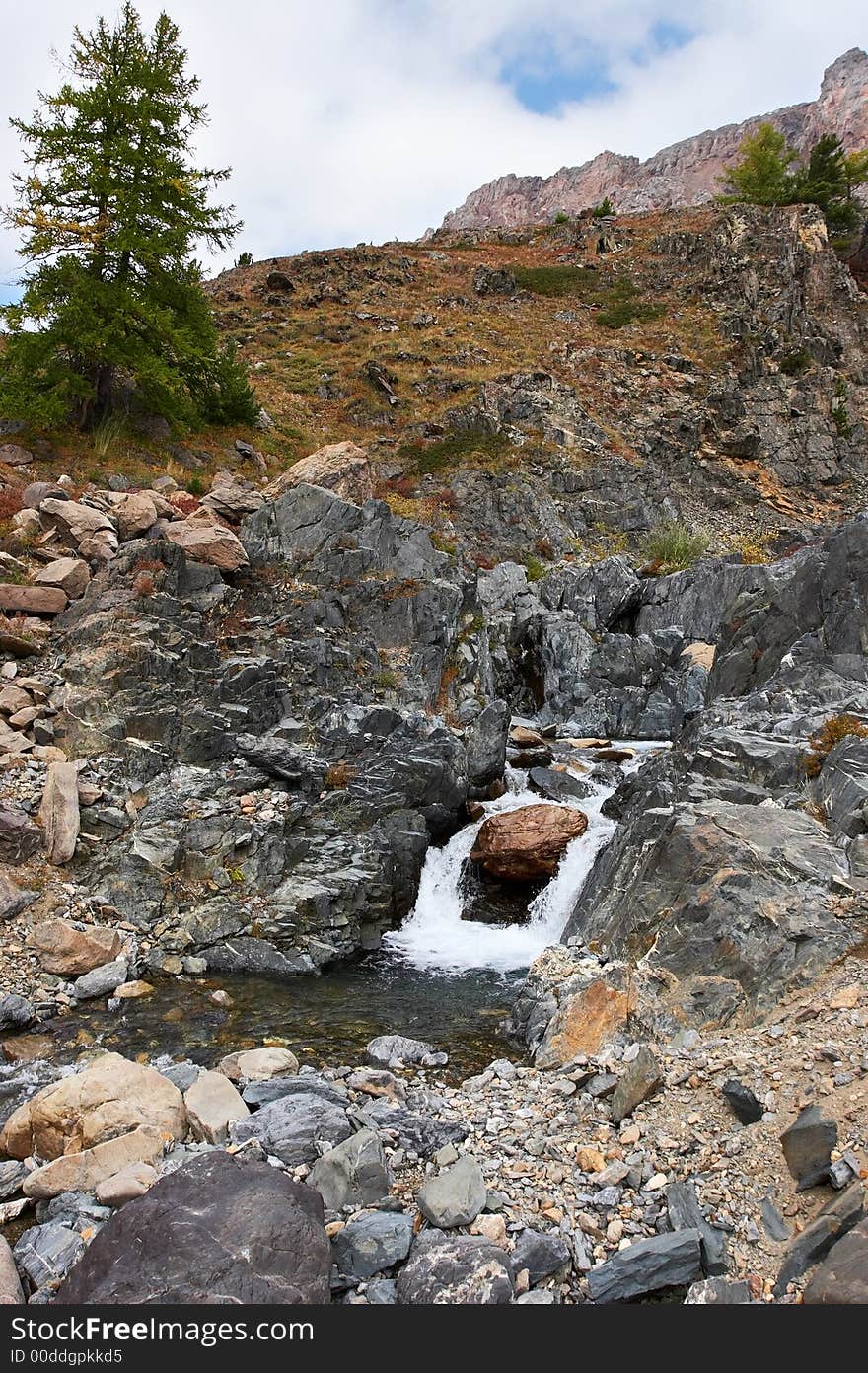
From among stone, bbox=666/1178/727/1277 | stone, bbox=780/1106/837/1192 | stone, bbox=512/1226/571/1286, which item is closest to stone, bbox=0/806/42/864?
stone, bbox=512/1226/571/1286

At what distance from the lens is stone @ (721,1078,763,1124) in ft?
22.6

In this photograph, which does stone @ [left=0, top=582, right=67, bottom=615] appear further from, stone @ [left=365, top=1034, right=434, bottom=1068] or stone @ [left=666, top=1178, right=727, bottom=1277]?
stone @ [left=666, top=1178, right=727, bottom=1277]

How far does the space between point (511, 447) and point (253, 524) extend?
22.6 metres

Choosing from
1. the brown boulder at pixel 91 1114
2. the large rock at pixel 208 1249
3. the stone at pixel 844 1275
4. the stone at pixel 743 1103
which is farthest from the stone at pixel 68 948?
the stone at pixel 844 1275

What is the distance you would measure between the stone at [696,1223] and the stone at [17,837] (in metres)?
12.5

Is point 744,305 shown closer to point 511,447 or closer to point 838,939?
point 511,447

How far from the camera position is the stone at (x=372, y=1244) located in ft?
19.1

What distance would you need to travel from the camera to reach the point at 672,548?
123ft

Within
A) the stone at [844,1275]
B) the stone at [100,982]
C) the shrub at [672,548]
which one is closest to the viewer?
the stone at [844,1275]

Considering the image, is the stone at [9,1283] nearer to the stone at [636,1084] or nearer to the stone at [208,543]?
the stone at [636,1084]

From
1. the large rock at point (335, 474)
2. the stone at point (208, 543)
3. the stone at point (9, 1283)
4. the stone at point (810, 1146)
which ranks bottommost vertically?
the stone at point (9, 1283)

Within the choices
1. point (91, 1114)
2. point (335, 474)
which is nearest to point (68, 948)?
point (91, 1114)

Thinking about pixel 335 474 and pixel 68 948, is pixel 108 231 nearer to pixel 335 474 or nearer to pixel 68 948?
pixel 335 474

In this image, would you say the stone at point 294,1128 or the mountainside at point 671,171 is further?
the mountainside at point 671,171
